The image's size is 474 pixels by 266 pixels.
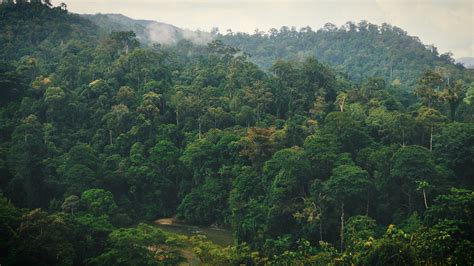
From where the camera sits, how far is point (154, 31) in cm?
10031

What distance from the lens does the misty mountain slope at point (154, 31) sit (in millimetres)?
93125

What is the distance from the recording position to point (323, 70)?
3969cm

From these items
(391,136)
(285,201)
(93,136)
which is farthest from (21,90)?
(391,136)

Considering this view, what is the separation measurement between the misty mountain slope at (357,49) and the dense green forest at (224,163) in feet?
70.2

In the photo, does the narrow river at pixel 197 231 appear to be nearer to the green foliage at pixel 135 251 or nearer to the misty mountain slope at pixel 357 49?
the green foliage at pixel 135 251

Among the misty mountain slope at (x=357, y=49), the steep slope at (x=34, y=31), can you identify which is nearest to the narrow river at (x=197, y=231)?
the steep slope at (x=34, y=31)

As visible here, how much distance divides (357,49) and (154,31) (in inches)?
1606

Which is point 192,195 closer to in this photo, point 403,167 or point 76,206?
point 76,206

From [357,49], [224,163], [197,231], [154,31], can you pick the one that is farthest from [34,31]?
[154,31]

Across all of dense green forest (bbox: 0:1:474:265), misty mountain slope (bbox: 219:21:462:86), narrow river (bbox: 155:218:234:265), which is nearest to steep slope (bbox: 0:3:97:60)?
dense green forest (bbox: 0:1:474:265)

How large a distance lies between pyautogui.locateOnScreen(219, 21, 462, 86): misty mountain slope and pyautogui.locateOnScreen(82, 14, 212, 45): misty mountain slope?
20.5 ft

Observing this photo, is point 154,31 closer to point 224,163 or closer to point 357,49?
point 357,49

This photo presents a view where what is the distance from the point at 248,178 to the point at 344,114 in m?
6.44

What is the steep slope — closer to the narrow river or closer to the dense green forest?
the dense green forest
